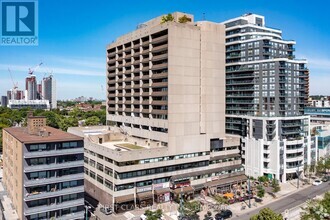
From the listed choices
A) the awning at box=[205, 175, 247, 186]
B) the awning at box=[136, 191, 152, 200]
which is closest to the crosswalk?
the awning at box=[136, 191, 152, 200]

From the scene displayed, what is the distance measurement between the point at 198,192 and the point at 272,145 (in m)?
33.6

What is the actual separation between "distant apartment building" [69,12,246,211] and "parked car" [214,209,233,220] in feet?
41.5

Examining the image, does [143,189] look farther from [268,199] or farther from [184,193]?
[268,199]

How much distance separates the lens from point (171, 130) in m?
86.6

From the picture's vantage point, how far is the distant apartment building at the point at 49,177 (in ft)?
198

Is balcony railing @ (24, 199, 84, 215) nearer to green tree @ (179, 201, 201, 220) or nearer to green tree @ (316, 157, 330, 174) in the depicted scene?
green tree @ (179, 201, 201, 220)

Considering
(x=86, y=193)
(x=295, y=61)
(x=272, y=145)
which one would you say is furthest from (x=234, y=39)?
(x=86, y=193)

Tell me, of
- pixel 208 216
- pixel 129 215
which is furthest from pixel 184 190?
pixel 129 215

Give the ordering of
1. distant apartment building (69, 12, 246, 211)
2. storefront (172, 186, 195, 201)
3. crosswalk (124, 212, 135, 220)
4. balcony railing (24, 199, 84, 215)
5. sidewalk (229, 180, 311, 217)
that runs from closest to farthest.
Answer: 1. balcony railing (24, 199, 84, 215)
2. crosswalk (124, 212, 135, 220)
3. sidewalk (229, 180, 311, 217)
4. distant apartment building (69, 12, 246, 211)
5. storefront (172, 186, 195, 201)

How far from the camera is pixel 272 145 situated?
105 m

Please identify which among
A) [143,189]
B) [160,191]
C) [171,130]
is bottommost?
[160,191]

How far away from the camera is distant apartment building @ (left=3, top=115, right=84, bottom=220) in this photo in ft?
198

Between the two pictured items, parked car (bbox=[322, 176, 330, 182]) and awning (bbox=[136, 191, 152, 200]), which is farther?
parked car (bbox=[322, 176, 330, 182])

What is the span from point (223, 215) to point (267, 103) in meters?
49.8
